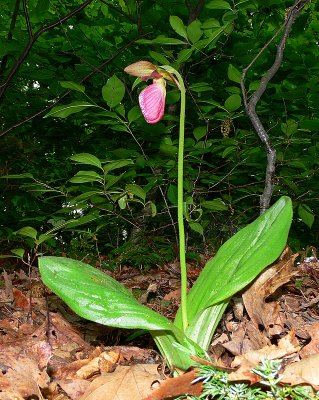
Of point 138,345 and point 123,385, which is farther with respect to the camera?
point 138,345

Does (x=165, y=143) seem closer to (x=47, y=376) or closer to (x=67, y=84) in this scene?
(x=67, y=84)

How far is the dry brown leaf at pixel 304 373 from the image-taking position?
781 mm

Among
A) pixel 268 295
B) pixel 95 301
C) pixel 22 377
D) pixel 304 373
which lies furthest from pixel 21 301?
pixel 304 373

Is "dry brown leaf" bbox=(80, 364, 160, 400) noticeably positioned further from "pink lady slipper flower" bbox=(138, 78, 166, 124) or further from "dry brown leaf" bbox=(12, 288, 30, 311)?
"dry brown leaf" bbox=(12, 288, 30, 311)

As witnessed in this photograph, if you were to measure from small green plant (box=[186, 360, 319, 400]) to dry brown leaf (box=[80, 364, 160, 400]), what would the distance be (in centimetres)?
17

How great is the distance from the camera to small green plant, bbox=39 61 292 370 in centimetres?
99

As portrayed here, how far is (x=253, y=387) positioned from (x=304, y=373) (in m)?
0.10

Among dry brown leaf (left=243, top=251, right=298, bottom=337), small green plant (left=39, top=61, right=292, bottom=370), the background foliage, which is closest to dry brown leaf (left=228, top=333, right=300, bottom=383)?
small green plant (left=39, top=61, right=292, bottom=370)

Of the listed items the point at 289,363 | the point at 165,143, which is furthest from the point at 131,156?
the point at 289,363

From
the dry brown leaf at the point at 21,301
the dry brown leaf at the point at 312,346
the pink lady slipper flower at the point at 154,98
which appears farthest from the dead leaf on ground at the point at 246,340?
the dry brown leaf at the point at 21,301

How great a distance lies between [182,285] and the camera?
1.09 m

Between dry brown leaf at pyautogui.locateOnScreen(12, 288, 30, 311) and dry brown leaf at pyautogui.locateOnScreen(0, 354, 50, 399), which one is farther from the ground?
dry brown leaf at pyautogui.locateOnScreen(0, 354, 50, 399)

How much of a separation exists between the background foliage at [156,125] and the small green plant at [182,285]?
1.85 ft

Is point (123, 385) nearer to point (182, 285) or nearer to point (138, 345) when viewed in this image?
point (182, 285)
